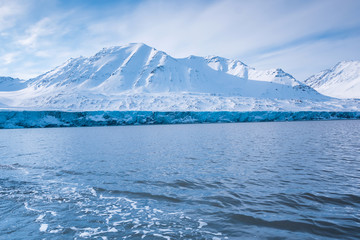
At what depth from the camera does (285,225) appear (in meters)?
6.82

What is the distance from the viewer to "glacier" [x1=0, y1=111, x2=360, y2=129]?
79.2 metres

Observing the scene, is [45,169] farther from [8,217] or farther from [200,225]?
[200,225]

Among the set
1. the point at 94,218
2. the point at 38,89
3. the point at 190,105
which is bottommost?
the point at 94,218

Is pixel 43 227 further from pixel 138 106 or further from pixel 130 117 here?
pixel 138 106

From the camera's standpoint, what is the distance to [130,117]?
304 ft

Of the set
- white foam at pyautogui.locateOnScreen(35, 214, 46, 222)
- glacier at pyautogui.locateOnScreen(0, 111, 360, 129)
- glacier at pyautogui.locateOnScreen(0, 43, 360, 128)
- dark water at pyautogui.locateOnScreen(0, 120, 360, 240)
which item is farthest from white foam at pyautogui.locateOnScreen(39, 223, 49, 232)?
glacier at pyautogui.locateOnScreen(0, 43, 360, 128)

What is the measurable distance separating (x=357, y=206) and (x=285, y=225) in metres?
3.41

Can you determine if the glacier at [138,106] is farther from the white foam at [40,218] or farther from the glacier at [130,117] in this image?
the white foam at [40,218]

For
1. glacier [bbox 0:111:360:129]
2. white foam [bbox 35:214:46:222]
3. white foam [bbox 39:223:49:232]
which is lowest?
white foam [bbox 35:214:46:222]

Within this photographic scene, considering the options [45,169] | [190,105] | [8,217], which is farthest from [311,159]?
[190,105]

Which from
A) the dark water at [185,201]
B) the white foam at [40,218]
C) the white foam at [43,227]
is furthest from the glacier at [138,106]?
the white foam at [43,227]

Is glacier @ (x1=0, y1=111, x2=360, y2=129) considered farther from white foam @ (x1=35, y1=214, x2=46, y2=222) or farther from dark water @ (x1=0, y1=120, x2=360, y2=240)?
white foam @ (x1=35, y1=214, x2=46, y2=222)

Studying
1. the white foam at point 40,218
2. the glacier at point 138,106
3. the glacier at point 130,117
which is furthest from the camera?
the glacier at point 138,106

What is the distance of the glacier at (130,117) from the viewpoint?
260 feet
